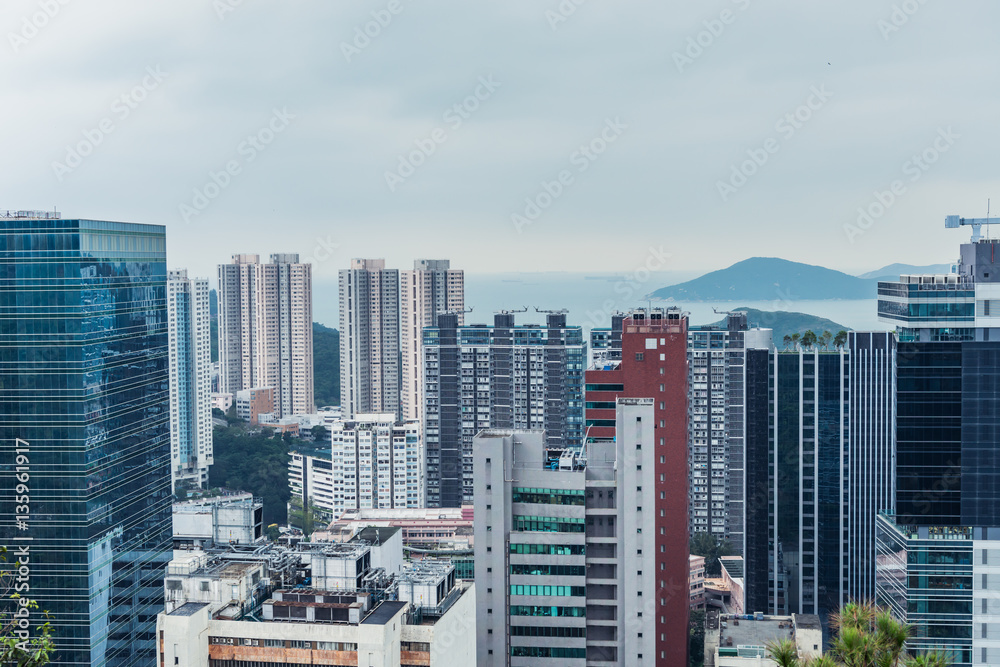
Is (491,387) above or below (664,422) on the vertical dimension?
below

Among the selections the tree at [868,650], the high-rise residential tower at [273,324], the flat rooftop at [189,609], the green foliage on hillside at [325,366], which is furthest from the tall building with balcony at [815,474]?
the green foliage on hillside at [325,366]

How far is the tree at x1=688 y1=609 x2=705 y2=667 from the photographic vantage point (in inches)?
760

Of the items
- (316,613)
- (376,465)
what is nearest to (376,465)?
(376,465)

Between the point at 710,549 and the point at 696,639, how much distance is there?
290 inches

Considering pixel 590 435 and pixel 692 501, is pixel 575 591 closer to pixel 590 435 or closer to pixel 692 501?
pixel 590 435

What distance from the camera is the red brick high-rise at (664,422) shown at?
16.4 m

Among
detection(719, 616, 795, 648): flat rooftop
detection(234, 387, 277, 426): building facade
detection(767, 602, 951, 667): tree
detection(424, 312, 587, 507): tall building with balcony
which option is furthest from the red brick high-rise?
detection(234, 387, 277, 426): building facade

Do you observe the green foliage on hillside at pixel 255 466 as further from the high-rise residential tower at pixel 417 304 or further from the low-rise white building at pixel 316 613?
the low-rise white building at pixel 316 613

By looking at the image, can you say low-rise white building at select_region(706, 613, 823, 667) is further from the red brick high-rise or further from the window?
the window

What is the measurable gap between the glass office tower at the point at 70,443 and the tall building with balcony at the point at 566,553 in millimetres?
6145

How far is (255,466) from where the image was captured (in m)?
39.2

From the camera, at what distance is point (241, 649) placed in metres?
11.8

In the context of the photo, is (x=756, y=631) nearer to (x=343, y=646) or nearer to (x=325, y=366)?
(x=343, y=646)

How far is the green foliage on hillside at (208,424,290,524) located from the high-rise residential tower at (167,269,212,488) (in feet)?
2.52
